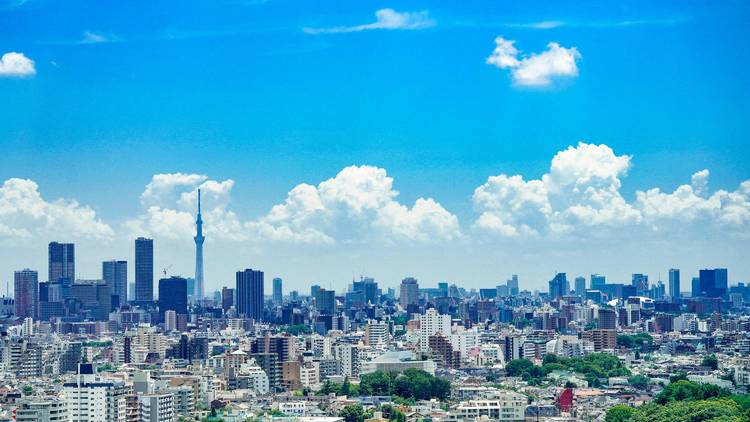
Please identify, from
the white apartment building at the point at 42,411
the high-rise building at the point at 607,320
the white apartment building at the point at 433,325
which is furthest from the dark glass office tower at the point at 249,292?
the white apartment building at the point at 42,411

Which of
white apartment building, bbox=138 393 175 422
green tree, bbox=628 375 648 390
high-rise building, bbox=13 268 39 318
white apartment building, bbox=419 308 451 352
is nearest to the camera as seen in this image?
white apartment building, bbox=138 393 175 422

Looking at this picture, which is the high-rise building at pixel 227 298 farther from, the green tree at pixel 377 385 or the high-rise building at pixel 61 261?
the green tree at pixel 377 385

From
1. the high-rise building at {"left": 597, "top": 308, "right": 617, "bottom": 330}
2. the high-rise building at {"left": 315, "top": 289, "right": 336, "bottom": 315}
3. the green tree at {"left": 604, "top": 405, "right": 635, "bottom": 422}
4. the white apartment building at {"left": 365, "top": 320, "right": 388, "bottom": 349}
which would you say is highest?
the high-rise building at {"left": 315, "top": 289, "right": 336, "bottom": 315}

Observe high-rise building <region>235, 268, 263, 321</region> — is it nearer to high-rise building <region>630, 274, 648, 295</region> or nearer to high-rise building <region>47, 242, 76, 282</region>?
high-rise building <region>47, 242, 76, 282</region>

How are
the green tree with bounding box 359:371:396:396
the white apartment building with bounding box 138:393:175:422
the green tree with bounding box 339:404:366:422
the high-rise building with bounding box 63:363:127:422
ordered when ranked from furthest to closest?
the green tree with bounding box 359:371:396:396 < the green tree with bounding box 339:404:366:422 < the white apartment building with bounding box 138:393:175:422 < the high-rise building with bounding box 63:363:127:422

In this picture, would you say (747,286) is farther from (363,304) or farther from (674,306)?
(363,304)

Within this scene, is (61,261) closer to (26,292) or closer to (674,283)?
(26,292)

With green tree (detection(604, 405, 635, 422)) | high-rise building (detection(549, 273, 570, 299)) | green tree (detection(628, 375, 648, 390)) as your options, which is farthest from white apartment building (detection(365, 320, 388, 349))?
high-rise building (detection(549, 273, 570, 299))
